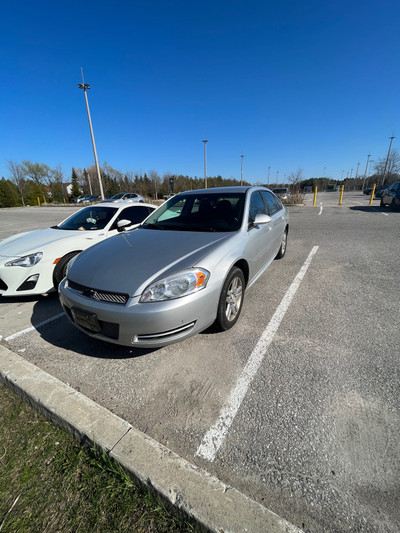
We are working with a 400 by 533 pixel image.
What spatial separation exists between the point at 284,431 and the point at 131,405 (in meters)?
1.13

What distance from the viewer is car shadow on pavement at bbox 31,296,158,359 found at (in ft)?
8.20

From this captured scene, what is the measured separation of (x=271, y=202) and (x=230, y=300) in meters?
2.69

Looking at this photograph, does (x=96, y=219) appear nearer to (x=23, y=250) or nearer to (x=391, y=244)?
(x=23, y=250)

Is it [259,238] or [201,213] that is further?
[201,213]

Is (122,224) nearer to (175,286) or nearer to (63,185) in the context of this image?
(175,286)

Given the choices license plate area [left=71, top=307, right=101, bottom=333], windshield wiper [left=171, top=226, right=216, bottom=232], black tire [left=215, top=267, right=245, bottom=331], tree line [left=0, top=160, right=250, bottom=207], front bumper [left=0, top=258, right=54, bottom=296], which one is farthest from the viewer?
tree line [left=0, top=160, right=250, bottom=207]

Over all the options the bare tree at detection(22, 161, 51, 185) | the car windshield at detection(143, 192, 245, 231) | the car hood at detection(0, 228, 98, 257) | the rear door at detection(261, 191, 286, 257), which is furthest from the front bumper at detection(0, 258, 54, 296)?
the bare tree at detection(22, 161, 51, 185)

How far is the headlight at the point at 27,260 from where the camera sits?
342cm

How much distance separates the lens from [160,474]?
137cm

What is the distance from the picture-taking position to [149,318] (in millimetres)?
2012

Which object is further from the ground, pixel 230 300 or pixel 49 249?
pixel 49 249

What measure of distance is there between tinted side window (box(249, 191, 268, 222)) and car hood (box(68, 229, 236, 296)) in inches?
28.1

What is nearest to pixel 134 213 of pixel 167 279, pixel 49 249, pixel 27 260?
pixel 49 249

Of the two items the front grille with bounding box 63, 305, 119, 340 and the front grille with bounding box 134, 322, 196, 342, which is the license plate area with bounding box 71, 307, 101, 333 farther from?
the front grille with bounding box 134, 322, 196, 342
